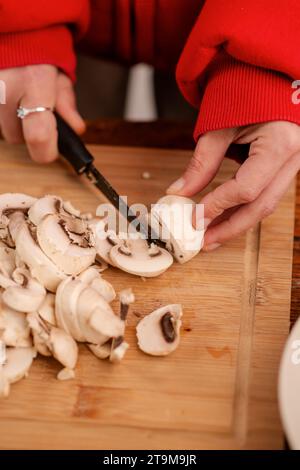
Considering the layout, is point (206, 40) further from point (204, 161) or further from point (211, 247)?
point (211, 247)

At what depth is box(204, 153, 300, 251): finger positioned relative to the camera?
4.58ft

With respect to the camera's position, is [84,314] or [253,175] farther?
[253,175]

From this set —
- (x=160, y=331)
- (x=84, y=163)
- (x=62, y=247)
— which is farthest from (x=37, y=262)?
(x=84, y=163)

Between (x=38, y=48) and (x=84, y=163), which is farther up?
(x=38, y=48)

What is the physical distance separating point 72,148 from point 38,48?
0.27 meters

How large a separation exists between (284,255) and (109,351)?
19.1 inches

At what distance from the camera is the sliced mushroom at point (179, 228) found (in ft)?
4.58

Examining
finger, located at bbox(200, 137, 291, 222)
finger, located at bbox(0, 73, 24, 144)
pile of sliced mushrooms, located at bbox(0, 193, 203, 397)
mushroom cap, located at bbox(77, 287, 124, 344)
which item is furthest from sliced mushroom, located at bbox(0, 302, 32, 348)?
finger, located at bbox(0, 73, 24, 144)

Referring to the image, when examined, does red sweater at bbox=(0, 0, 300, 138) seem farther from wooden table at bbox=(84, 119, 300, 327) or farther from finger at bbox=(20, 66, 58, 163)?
wooden table at bbox=(84, 119, 300, 327)

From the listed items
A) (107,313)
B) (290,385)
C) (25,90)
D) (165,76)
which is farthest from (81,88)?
(290,385)

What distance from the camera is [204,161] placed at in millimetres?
1436

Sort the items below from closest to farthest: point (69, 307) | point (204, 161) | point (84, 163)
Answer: point (69, 307), point (204, 161), point (84, 163)

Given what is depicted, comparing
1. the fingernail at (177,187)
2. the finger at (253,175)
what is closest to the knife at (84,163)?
the fingernail at (177,187)

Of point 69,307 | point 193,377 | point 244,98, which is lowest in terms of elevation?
point 193,377
